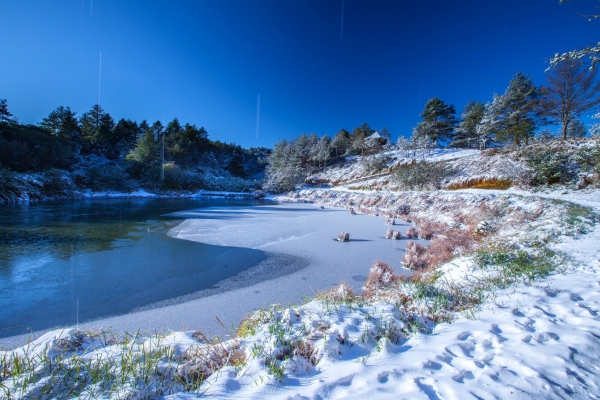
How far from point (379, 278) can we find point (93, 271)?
23.5ft

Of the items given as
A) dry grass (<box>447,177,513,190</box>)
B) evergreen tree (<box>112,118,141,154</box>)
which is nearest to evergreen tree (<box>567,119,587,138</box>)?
dry grass (<box>447,177,513,190</box>)

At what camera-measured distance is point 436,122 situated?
137 feet

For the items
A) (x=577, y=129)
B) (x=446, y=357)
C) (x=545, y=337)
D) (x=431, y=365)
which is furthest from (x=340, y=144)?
(x=431, y=365)

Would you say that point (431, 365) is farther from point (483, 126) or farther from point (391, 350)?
point (483, 126)

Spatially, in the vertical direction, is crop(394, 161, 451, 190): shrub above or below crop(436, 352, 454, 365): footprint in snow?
above

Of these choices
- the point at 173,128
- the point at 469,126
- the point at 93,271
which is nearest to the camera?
the point at 93,271

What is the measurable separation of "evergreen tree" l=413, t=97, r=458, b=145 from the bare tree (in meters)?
20.1

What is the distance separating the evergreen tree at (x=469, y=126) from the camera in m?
37.4

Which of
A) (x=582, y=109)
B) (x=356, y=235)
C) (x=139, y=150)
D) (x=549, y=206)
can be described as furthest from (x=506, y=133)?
(x=139, y=150)

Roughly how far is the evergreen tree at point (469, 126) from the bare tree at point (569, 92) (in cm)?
1465

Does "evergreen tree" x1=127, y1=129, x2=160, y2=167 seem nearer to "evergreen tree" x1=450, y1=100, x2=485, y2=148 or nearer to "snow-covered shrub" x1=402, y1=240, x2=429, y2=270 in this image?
"snow-covered shrub" x1=402, y1=240, x2=429, y2=270

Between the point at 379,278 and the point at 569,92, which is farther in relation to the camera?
the point at 569,92

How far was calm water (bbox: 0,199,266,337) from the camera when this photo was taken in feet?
13.7

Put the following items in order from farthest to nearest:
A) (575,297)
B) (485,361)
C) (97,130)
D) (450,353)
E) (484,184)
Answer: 1. (97,130)
2. (484,184)
3. (575,297)
4. (450,353)
5. (485,361)
